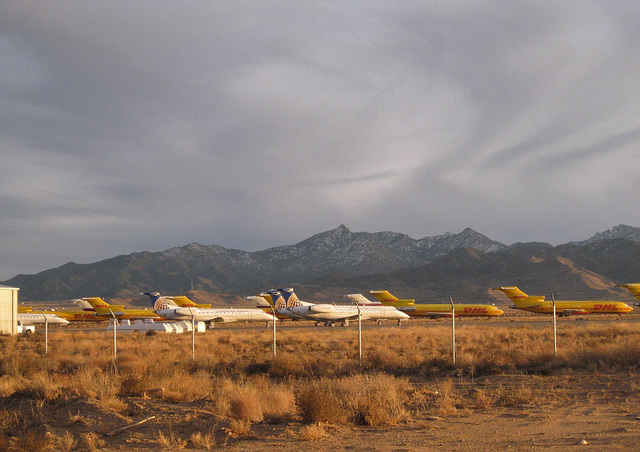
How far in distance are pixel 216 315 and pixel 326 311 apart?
11.5 metres

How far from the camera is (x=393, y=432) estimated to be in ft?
33.8

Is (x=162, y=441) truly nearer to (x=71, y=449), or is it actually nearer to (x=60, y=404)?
(x=71, y=449)

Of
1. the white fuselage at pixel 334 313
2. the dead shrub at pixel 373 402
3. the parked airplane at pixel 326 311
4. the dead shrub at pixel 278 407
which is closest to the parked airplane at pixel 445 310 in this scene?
the parked airplane at pixel 326 311

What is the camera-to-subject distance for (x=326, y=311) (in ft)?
202

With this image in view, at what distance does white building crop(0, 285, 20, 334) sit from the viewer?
42.0 m

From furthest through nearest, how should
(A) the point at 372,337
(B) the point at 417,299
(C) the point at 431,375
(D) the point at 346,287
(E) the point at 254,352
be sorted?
(D) the point at 346,287 → (B) the point at 417,299 → (A) the point at 372,337 → (E) the point at 254,352 → (C) the point at 431,375

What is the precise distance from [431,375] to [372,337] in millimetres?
15114

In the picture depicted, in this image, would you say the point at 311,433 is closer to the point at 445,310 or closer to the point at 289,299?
the point at 289,299

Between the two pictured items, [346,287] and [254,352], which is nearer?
[254,352]

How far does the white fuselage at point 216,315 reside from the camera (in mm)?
61781

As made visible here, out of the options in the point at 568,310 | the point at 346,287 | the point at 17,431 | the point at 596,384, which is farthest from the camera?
the point at 346,287

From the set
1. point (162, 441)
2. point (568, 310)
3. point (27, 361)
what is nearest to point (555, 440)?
point (162, 441)

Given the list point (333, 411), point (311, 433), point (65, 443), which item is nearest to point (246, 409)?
point (333, 411)

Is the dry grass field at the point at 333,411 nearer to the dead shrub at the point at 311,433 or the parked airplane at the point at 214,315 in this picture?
the dead shrub at the point at 311,433
